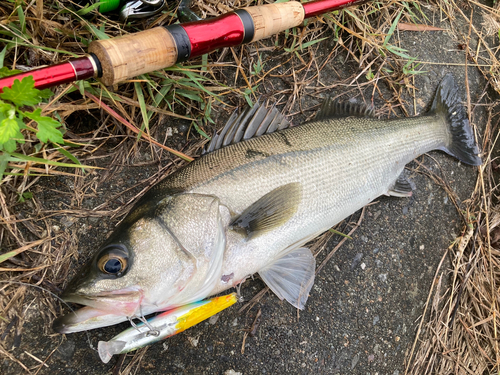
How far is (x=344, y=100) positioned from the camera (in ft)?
9.30

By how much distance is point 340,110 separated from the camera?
258cm

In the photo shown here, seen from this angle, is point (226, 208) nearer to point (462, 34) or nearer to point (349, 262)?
point (349, 262)

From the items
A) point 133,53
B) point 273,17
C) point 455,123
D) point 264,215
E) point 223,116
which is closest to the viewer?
point 133,53

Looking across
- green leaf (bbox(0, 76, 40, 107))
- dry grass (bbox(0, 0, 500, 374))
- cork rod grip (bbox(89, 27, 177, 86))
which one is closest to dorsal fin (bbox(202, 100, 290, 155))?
dry grass (bbox(0, 0, 500, 374))

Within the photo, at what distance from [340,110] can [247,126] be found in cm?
77

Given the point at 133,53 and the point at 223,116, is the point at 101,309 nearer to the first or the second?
the point at 133,53

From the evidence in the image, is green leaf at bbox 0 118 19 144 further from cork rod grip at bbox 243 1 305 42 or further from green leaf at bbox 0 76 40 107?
cork rod grip at bbox 243 1 305 42

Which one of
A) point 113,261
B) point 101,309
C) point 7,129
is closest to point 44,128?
point 7,129

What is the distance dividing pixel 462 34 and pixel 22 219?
3.91 metres

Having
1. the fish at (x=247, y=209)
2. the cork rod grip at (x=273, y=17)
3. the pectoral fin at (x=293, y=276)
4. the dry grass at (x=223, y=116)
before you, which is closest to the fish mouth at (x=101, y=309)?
the fish at (x=247, y=209)

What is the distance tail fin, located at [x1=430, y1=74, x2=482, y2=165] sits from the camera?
2.88 m

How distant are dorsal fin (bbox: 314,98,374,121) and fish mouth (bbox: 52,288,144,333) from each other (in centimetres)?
166

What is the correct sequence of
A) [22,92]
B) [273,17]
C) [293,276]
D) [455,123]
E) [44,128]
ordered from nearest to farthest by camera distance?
[22,92]
[44,128]
[273,17]
[293,276]
[455,123]

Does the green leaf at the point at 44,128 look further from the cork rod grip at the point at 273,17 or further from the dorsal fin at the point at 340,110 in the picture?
the dorsal fin at the point at 340,110
